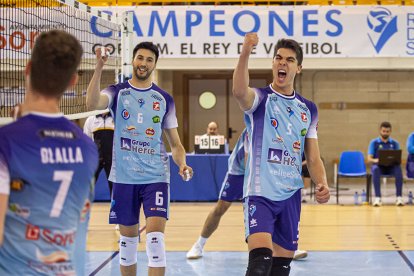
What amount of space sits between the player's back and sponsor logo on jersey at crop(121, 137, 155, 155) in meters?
2.87

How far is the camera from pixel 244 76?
173 inches

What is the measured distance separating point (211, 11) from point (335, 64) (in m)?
2.79


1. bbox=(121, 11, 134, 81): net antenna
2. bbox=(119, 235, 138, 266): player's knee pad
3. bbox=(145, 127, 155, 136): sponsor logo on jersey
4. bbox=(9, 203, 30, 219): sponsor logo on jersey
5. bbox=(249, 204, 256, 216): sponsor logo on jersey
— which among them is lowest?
bbox=(119, 235, 138, 266): player's knee pad

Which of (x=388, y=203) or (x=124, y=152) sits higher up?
(x=124, y=152)

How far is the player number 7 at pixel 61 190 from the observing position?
2.56 metres

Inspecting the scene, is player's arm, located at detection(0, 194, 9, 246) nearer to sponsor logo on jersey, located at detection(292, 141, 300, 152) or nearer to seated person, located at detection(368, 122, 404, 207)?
sponsor logo on jersey, located at detection(292, 141, 300, 152)

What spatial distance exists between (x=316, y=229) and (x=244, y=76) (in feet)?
20.9

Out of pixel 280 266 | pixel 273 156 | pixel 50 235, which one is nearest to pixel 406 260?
pixel 280 266

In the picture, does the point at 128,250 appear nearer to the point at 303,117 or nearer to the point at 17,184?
the point at 303,117

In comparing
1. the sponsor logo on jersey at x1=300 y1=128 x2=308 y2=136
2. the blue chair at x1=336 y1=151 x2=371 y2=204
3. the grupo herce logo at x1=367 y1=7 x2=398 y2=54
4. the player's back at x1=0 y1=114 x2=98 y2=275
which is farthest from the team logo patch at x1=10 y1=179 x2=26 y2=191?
the grupo herce logo at x1=367 y1=7 x2=398 y2=54

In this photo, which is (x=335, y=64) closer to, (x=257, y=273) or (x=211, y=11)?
(x=211, y=11)

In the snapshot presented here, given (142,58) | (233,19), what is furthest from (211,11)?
(142,58)

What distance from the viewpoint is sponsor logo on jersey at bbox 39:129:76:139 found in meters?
2.53

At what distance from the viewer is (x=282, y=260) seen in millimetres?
4848
